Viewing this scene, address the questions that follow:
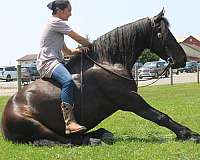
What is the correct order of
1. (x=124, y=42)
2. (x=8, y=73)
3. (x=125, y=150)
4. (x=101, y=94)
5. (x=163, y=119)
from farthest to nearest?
1. (x=8, y=73)
2. (x=124, y=42)
3. (x=101, y=94)
4. (x=163, y=119)
5. (x=125, y=150)

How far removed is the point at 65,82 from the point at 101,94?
2.12 ft

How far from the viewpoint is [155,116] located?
7.69 m

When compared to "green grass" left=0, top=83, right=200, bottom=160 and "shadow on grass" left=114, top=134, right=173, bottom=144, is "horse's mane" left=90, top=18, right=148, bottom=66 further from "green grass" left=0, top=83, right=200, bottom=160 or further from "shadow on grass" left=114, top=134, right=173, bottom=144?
"green grass" left=0, top=83, right=200, bottom=160

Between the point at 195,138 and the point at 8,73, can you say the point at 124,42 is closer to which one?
the point at 195,138

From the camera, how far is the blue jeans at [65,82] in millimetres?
7570

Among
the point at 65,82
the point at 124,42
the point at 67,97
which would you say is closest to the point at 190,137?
the point at 124,42

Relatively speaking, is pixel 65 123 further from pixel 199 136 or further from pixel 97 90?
pixel 199 136

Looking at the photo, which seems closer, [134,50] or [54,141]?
[54,141]

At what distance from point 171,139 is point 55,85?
2007 millimetres

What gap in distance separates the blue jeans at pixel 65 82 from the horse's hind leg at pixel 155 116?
0.87 metres

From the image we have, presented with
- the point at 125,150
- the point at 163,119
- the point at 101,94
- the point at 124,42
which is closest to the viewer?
the point at 125,150

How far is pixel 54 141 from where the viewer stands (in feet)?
24.8

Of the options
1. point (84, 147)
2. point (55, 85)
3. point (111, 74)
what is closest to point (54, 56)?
point (55, 85)

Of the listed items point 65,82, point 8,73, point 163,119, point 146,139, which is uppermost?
point 65,82
